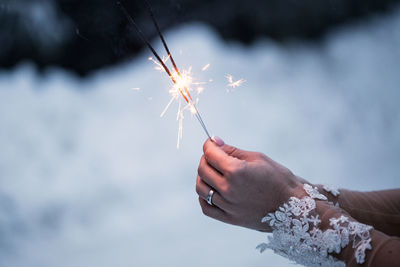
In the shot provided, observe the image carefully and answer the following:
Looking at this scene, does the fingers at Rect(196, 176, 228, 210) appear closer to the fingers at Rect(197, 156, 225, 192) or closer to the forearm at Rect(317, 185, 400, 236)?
the fingers at Rect(197, 156, 225, 192)

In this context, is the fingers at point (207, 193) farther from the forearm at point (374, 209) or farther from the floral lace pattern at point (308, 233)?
the forearm at point (374, 209)

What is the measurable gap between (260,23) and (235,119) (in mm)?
573

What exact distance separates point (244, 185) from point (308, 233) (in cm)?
15

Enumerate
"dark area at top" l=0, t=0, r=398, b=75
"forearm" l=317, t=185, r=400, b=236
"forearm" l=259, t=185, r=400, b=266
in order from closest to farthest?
"forearm" l=259, t=185, r=400, b=266 → "forearm" l=317, t=185, r=400, b=236 → "dark area at top" l=0, t=0, r=398, b=75

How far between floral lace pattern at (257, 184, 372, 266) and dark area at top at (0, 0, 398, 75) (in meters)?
1.13

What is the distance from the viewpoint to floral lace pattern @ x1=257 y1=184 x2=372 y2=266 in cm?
59

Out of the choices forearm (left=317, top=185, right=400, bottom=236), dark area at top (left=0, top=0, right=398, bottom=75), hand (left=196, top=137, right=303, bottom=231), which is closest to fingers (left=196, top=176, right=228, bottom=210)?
hand (left=196, top=137, right=303, bottom=231)

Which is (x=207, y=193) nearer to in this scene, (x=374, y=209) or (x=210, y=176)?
(x=210, y=176)

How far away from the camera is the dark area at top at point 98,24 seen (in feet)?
4.91

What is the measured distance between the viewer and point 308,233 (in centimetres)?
62

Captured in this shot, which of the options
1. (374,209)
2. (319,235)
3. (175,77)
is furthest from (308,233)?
(175,77)

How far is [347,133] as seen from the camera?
75.4 inches

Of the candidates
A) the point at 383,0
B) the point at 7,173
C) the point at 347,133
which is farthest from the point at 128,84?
the point at 383,0

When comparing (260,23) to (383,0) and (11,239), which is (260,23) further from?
(11,239)
